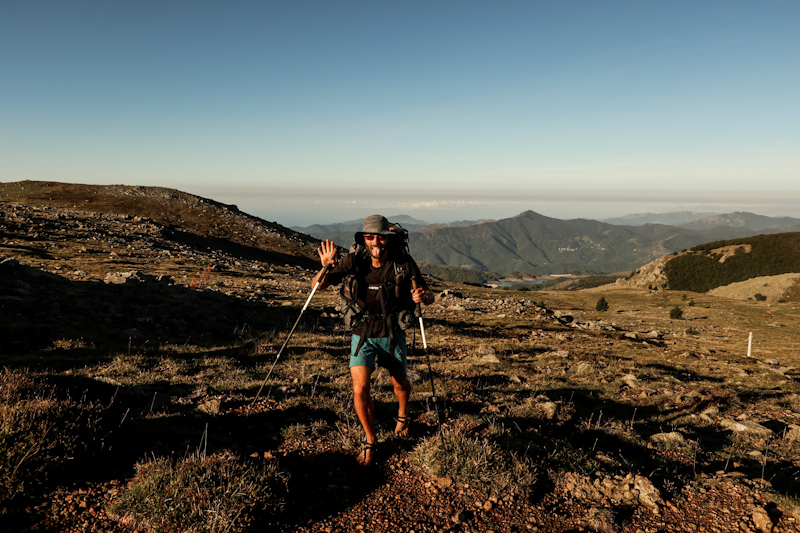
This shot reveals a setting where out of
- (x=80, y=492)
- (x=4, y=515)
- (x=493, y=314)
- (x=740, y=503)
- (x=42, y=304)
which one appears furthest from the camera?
(x=493, y=314)

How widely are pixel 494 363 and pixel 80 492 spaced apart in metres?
10.8

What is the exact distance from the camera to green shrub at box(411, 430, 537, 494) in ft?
15.9

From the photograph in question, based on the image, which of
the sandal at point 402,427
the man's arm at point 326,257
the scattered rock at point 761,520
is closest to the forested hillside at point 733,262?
the scattered rock at point 761,520

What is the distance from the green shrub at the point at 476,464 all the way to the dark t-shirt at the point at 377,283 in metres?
1.99

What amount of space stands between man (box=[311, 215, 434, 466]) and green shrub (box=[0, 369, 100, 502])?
138 inches

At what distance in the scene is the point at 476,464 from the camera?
4.96 meters

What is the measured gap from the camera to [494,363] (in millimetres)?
12461

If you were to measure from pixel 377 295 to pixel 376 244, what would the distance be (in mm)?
782

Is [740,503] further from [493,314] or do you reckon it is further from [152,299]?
[493,314]

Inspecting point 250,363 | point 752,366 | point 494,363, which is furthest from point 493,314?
point 250,363

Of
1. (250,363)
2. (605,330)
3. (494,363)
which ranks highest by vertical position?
(250,363)

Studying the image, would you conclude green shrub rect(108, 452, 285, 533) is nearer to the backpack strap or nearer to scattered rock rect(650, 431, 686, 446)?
the backpack strap

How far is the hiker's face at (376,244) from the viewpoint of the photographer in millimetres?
5490

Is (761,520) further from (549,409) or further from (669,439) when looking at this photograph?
(549,409)
